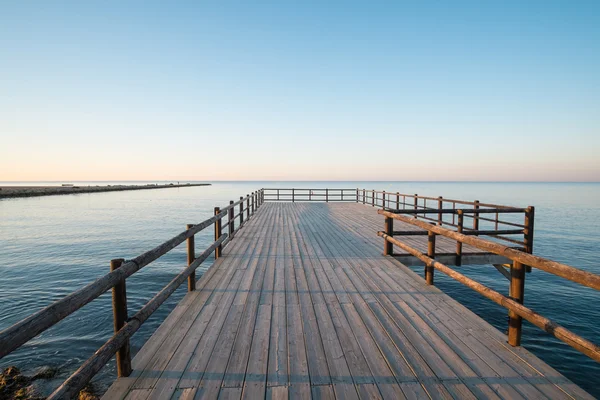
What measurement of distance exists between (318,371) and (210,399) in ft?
3.40

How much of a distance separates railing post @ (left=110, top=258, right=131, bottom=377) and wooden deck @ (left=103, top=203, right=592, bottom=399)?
0.33 ft

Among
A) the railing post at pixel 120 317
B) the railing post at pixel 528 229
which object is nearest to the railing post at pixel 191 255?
the railing post at pixel 120 317

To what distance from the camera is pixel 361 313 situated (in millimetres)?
4348

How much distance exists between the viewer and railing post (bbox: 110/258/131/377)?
9.21 feet

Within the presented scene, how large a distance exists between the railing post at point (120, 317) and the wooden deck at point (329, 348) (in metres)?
0.10

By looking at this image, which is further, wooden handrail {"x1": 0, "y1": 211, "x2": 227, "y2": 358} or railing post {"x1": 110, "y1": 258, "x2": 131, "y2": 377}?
railing post {"x1": 110, "y1": 258, "x2": 131, "y2": 377}

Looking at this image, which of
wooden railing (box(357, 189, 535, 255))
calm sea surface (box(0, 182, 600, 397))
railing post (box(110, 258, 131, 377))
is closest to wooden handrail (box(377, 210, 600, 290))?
wooden railing (box(357, 189, 535, 255))

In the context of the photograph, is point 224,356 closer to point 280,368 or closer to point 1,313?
point 280,368

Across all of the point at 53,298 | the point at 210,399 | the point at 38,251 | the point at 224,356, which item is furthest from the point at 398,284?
the point at 38,251

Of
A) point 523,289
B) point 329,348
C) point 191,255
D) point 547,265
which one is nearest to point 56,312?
point 329,348

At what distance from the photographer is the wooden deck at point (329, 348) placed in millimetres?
2773

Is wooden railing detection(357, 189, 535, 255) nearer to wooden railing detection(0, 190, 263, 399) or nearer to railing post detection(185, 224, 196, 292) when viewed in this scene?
railing post detection(185, 224, 196, 292)

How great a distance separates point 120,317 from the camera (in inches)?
112

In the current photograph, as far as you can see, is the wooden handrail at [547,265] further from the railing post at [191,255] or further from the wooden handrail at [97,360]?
the railing post at [191,255]
